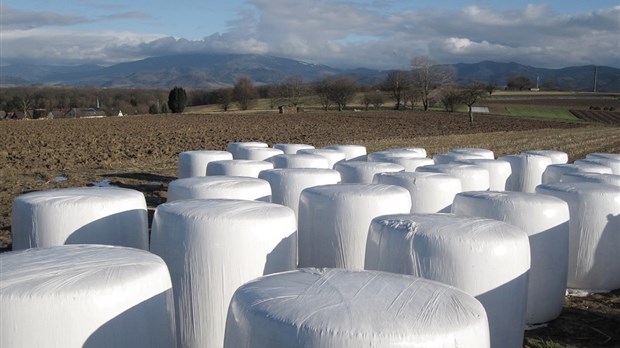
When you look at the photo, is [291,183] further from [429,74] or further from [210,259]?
[429,74]

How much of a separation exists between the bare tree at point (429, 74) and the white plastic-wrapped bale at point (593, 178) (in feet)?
218

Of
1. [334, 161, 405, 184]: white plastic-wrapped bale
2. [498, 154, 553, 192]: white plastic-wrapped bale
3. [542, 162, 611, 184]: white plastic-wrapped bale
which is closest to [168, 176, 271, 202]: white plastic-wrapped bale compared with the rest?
[334, 161, 405, 184]: white plastic-wrapped bale

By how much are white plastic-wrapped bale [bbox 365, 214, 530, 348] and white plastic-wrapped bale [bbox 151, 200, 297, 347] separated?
0.82m

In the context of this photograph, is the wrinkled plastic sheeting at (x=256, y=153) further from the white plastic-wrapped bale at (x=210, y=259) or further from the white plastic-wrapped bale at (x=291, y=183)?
the white plastic-wrapped bale at (x=210, y=259)

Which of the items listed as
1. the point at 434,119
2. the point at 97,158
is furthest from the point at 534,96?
the point at 97,158

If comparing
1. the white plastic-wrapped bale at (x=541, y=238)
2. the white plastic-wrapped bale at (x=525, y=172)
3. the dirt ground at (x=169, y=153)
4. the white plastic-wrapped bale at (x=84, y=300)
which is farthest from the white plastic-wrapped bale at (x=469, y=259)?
the white plastic-wrapped bale at (x=525, y=172)

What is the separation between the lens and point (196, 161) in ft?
32.6

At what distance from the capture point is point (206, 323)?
413cm

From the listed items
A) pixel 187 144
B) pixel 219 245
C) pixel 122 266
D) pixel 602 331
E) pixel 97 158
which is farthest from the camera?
pixel 187 144

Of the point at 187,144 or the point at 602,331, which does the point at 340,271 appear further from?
the point at 187,144

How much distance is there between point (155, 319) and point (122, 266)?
0.35 meters

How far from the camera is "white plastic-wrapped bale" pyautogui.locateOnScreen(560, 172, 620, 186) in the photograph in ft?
24.8

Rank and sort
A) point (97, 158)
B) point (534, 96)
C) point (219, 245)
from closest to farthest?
point (219, 245), point (97, 158), point (534, 96)

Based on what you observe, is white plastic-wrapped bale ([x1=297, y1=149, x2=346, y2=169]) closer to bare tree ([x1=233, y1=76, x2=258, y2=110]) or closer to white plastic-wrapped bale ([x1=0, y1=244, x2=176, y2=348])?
white plastic-wrapped bale ([x1=0, y1=244, x2=176, y2=348])
